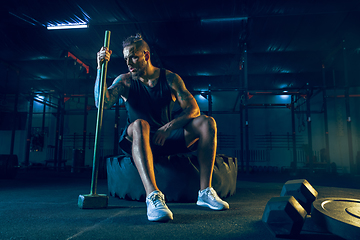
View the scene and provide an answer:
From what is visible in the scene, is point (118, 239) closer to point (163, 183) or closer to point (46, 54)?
point (163, 183)

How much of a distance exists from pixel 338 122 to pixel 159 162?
24.1ft

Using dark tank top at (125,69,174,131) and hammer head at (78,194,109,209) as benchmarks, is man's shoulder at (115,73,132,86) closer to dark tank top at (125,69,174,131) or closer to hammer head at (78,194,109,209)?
dark tank top at (125,69,174,131)

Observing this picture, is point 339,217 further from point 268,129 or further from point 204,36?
point 268,129

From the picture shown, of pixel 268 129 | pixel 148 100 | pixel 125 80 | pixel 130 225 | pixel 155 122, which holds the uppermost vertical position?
pixel 268 129

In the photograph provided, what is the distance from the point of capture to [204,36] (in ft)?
15.8

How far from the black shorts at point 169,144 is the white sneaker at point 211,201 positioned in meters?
0.31

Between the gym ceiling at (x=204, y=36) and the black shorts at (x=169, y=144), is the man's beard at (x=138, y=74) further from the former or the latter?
the gym ceiling at (x=204, y=36)

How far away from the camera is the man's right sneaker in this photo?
1.02 m

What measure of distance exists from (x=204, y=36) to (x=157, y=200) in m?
4.27

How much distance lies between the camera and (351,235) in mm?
719

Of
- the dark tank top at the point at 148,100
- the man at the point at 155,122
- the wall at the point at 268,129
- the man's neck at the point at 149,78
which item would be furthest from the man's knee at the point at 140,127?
the wall at the point at 268,129

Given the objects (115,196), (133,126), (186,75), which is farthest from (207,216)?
(186,75)

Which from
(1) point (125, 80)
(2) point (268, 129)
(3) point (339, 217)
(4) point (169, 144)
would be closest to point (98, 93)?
(1) point (125, 80)

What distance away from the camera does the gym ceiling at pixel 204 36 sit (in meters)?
3.99
